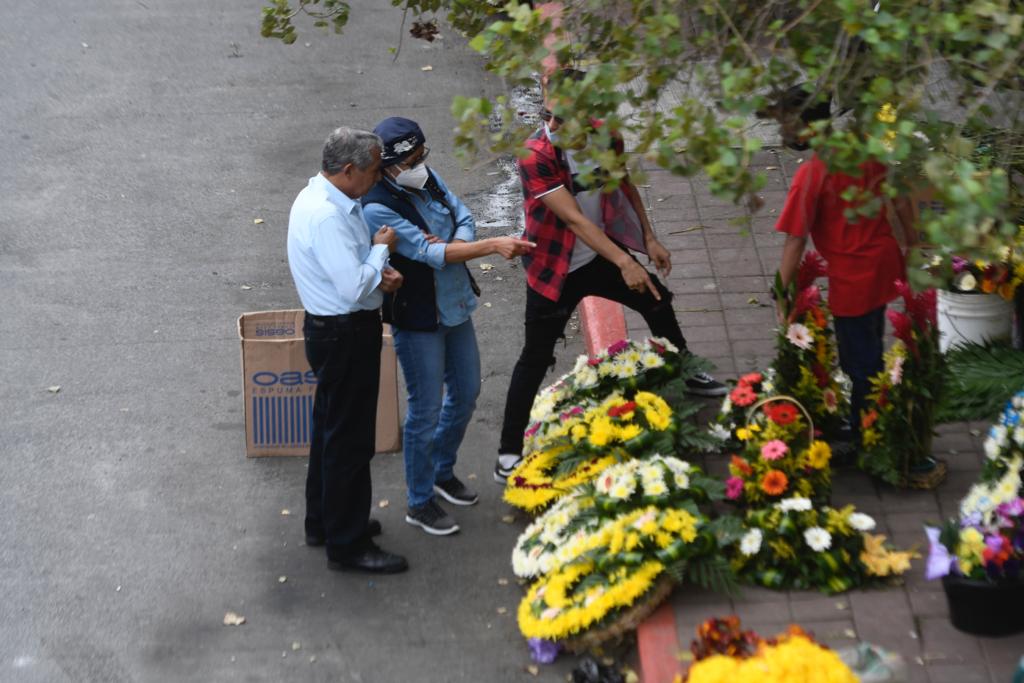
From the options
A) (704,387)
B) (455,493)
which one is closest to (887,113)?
(704,387)

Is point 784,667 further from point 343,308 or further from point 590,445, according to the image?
point 343,308

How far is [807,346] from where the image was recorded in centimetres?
566

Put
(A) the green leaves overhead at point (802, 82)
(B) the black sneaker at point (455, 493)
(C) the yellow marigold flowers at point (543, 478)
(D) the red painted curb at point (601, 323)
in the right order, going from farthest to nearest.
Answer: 1. (D) the red painted curb at point (601, 323)
2. (B) the black sneaker at point (455, 493)
3. (C) the yellow marigold flowers at point (543, 478)
4. (A) the green leaves overhead at point (802, 82)

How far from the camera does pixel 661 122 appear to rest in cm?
408

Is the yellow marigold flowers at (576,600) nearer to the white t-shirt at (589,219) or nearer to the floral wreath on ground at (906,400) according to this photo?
the floral wreath on ground at (906,400)

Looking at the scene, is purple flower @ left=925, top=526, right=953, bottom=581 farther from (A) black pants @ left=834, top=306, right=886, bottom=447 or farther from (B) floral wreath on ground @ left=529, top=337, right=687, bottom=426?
(B) floral wreath on ground @ left=529, top=337, right=687, bottom=426

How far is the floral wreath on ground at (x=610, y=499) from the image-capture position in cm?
527

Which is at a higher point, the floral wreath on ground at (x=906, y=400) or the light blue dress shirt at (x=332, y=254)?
the light blue dress shirt at (x=332, y=254)

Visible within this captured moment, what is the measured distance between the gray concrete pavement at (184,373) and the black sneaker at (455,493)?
0.08 m

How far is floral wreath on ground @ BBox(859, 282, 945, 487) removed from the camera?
17.5 feet

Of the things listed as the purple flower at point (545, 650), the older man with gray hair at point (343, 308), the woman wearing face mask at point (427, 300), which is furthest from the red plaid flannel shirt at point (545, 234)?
the purple flower at point (545, 650)

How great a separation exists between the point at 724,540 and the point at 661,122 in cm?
180

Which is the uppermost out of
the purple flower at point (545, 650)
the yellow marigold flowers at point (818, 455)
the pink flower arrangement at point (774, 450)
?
the pink flower arrangement at point (774, 450)

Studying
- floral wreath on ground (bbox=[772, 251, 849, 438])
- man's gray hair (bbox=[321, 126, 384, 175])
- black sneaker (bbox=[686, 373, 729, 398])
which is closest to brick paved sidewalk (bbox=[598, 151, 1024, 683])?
black sneaker (bbox=[686, 373, 729, 398])
